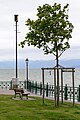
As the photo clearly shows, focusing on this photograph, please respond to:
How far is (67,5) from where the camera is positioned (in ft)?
80.1

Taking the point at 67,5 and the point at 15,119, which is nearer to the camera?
the point at 15,119

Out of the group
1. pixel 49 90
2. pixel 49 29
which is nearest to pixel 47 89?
pixel 49 90

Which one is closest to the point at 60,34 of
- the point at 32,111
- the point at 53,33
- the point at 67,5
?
the point at 53,33

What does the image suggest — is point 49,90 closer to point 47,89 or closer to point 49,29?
point 47,89

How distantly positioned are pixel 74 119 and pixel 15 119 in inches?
98.6

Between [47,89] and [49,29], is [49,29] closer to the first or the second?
[49,29]

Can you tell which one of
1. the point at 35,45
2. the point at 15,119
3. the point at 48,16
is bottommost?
the point at 15,119

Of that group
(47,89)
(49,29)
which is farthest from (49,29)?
(47,89)

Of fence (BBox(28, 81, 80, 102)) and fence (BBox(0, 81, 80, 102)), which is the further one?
fence (BBox(28, 81, 80, 102))

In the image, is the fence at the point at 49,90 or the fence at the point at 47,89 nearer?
the fence at the point at 47,89

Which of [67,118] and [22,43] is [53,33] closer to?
[22,43]

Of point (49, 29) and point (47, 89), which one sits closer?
point (49, 29)

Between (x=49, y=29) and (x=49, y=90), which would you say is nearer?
(x=49, y=29)

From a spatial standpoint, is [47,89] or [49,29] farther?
[47,89]
